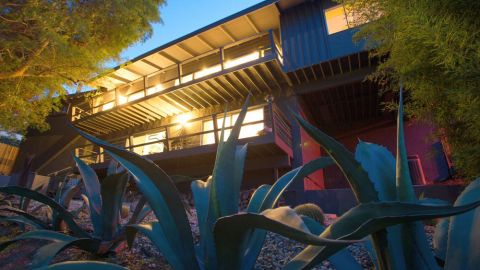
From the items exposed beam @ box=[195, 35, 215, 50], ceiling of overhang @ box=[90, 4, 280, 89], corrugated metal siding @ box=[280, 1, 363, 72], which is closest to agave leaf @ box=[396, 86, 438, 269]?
corrugated metal siding @ box=[280, 1, 363, 72]

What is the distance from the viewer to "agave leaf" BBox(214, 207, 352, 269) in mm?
624

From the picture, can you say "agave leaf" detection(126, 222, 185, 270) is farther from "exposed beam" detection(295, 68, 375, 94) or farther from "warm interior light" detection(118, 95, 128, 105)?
"warm interior light" detection(118, 95, 128, 105)

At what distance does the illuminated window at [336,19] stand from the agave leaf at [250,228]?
35.6 feet

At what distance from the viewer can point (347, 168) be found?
840mm

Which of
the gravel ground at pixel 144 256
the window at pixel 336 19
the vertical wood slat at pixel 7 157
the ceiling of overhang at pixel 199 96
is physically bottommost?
the gravel ground at pixel 144 256

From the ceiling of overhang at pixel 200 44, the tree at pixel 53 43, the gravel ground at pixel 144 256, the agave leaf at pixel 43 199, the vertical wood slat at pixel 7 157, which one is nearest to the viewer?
the agave leaf at pixel 43 199

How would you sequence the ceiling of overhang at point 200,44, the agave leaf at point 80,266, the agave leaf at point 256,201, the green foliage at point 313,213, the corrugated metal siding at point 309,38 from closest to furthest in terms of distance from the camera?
the agave leaf at point 80,266
the agave leaf at point 256,201
the green foliage at point 313,213
the corrugated metal siding at point 309,38
the ceiling of overhang at point 200,44

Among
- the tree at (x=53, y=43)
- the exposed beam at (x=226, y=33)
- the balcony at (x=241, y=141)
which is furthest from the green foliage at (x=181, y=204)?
the exposed beam at (x=226, y=33)

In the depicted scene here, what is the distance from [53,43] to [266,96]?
716 cm

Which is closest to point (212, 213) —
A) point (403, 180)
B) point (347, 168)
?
point (347, 168)

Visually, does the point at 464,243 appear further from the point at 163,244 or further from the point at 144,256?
the point at 144,256

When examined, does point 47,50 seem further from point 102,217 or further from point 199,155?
point 102,217

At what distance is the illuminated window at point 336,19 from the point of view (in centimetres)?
1031

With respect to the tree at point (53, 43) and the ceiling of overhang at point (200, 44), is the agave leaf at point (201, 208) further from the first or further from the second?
the ceiling of overhang at point (200, 44)
